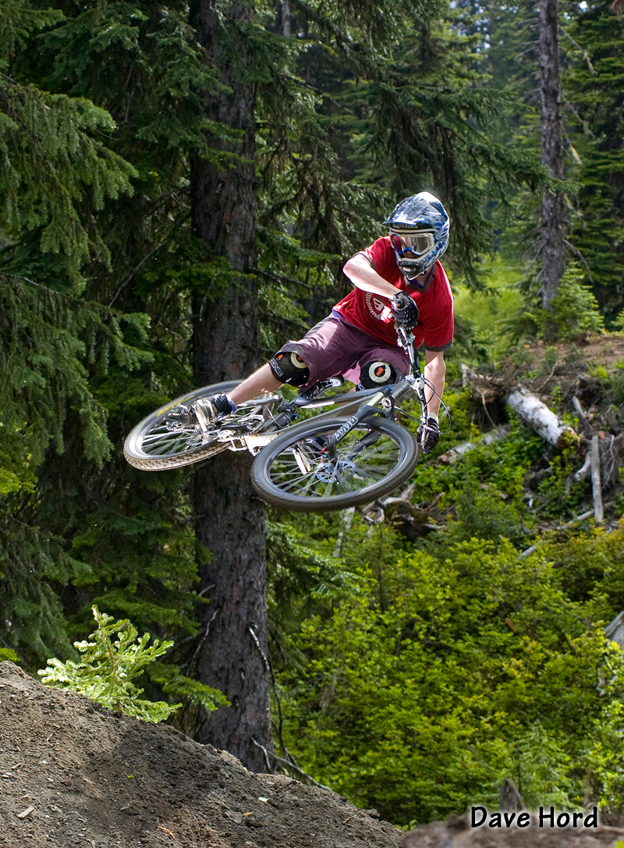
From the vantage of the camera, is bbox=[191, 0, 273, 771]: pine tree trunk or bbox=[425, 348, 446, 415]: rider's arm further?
bbox=[191, 0, 273, 771]: pine tree trunk

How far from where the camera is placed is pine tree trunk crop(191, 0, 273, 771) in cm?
825

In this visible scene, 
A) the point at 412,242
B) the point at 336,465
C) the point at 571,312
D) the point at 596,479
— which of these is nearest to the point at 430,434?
the point at 336,465

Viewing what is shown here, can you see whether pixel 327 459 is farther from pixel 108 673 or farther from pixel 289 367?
pixel 108 673

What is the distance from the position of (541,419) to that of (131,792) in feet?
39.6

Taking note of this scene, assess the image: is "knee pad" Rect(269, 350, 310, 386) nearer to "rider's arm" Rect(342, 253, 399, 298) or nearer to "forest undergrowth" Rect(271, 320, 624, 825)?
"rider's arm" Rect(342, 253, 399, 298)

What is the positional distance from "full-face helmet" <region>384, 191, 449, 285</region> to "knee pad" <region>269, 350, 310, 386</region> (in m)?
0.94

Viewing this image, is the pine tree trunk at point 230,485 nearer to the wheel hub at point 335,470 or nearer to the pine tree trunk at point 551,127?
the wheel hub at point 335,470

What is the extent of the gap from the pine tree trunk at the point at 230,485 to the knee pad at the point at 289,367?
2568 millimetres

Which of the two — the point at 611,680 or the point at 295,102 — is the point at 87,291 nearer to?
the point at 295,102

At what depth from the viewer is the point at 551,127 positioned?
1867 centimetres

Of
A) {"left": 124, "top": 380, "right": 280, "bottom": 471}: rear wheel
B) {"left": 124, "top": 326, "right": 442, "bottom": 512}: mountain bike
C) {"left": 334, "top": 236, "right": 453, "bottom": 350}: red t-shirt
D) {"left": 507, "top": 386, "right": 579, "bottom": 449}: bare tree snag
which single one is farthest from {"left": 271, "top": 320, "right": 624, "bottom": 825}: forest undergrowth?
{"left": 334, "top": 236, "right": 453, "bottom": 350}: red t-shirt

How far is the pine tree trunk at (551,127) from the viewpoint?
61.2ft

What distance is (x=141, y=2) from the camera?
795 cm

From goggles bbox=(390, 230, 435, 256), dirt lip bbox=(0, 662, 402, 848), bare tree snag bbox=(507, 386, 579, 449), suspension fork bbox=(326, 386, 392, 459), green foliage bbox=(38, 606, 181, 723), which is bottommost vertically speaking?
dirt lip bbox=(0, 662, 402, 848)
